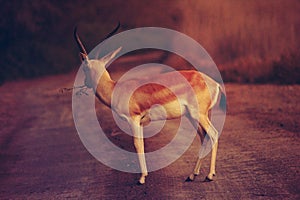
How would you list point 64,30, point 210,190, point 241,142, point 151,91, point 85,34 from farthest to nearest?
point 64,30 → point 85,34 → point 241,142 → point 151,91 → point 210,190

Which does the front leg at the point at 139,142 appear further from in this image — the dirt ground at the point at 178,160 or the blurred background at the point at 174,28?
the blurred background at the point at 174,28

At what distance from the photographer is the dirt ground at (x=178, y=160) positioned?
26.8 ft

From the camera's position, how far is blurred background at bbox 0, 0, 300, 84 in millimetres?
19188

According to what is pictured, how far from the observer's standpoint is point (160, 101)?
8719mm

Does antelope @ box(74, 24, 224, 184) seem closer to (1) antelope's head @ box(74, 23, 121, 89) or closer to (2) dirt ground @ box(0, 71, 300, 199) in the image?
(1) antelope's head @ box(74, 23, 121, 89)

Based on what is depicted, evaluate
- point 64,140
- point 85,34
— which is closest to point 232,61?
point 64,140

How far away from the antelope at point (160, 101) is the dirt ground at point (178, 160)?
505 millimetres

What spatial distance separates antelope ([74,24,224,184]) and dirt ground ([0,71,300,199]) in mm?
505

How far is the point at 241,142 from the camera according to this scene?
1084 centimetres

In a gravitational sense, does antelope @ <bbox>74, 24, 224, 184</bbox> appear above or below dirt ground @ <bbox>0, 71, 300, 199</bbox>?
above

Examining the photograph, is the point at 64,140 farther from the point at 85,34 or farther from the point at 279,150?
the point at 85,34

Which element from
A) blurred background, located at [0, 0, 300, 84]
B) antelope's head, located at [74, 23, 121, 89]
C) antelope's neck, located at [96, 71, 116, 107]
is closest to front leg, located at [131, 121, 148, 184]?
antelope's neck, located at [96, 71, 116, 107]

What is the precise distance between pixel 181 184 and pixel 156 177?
61 cm

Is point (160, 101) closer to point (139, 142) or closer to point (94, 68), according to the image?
point (139, 142)
